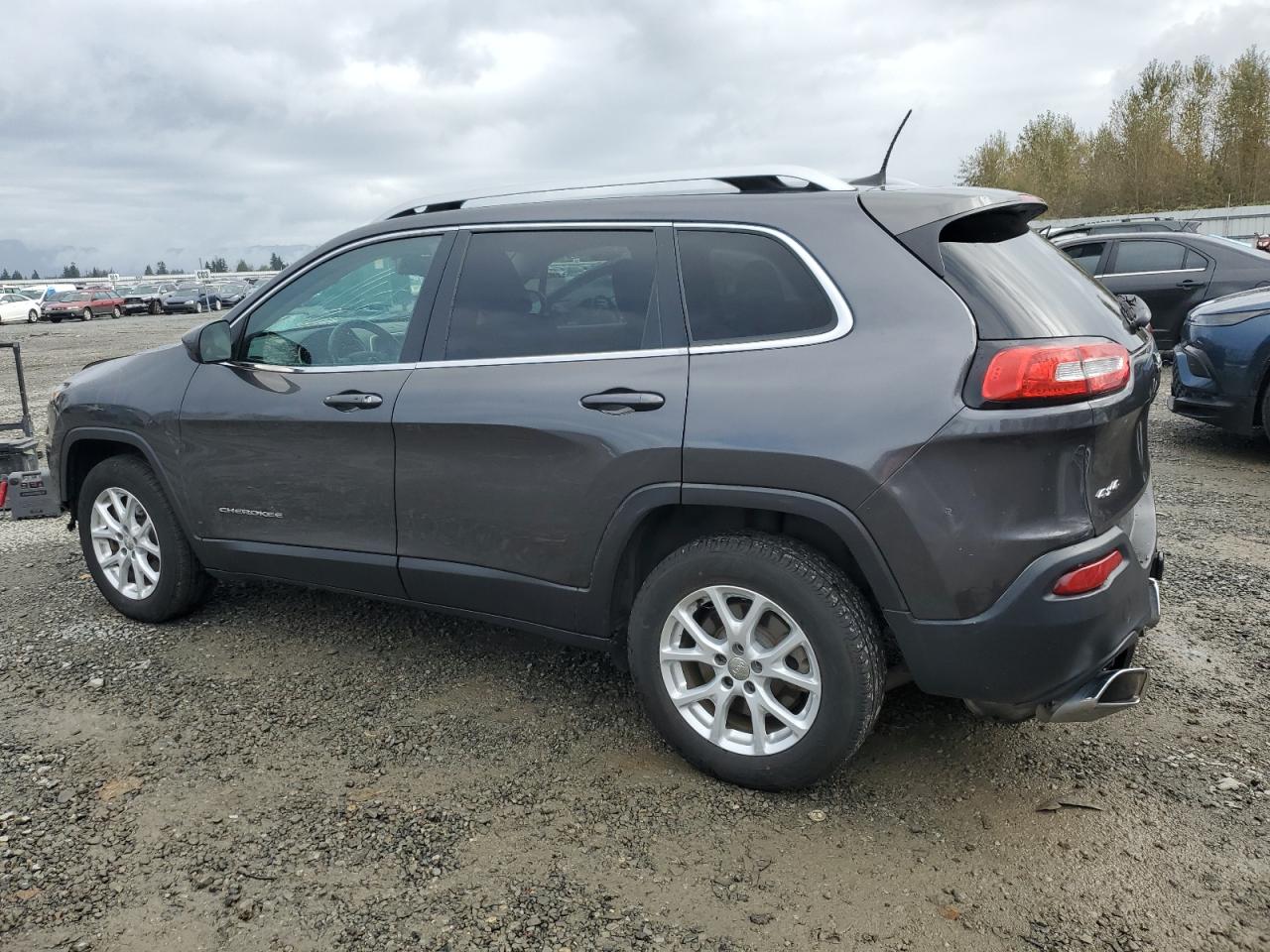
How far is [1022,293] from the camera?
9.04ft

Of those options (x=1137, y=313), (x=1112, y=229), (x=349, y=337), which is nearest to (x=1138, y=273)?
(x=1112, y=229)

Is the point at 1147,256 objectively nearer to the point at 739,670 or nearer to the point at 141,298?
the point at 739,670

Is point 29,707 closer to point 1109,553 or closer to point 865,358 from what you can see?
point 865,358

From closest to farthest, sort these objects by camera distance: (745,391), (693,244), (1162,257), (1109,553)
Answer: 1. (1109,553)
2. (745,391)
3. (693,244)
4. (1162,257)

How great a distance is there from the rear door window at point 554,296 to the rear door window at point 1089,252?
9702 mm

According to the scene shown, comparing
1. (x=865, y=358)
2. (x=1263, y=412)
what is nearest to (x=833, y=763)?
(x=865, y=358)

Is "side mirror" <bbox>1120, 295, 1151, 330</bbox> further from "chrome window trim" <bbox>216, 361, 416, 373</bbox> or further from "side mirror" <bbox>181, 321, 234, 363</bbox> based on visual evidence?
"side mirror" <bbox>181, 321, 234, 363</bbox>

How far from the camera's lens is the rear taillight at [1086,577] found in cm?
260

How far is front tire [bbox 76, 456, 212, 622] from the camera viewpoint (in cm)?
433

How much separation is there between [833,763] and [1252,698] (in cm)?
174

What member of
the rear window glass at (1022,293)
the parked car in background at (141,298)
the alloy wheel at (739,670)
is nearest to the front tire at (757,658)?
the alloy wheel at (739,670)

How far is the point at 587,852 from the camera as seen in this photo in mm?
2795

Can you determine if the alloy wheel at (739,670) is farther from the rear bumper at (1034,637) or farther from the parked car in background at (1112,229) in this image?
the parked car in background at (1112,229)

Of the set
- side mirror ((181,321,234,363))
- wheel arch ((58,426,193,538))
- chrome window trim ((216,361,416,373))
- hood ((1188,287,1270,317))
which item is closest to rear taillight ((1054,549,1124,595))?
chrome window trim ((216,361,416,373))
